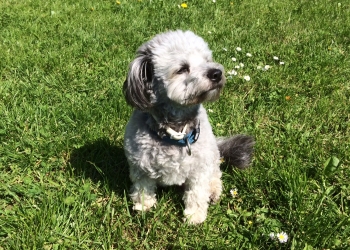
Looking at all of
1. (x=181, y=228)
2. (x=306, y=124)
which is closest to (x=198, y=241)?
(x=181, y=228)

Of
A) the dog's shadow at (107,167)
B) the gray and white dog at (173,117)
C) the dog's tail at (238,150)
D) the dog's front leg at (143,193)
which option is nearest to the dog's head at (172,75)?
the gray and white dog at (173,117)

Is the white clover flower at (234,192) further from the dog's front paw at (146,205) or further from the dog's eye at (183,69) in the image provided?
the dog's eye at (183,69)

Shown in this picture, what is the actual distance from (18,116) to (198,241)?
2394mm

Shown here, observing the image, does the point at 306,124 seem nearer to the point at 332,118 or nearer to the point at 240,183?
the point at 332,118

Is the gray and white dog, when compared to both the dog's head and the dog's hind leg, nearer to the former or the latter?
the dog's head

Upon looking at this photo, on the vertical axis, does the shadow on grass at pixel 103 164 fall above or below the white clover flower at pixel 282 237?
below

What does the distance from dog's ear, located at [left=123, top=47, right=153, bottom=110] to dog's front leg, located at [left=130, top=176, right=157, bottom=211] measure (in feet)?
2.39

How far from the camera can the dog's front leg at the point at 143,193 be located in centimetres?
289

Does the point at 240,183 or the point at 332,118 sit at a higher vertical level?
the point at 332,118

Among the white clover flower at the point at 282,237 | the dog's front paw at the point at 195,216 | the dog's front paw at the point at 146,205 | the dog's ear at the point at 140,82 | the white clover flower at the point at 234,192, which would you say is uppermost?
the dog's ear at the point at 140,82

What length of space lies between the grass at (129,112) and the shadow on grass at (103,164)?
13mm

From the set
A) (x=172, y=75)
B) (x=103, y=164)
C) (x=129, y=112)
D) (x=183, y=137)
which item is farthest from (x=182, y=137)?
(x=129, y=112)

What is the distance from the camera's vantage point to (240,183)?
3.17 metres

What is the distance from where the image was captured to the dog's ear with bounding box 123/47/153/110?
2445 mm
